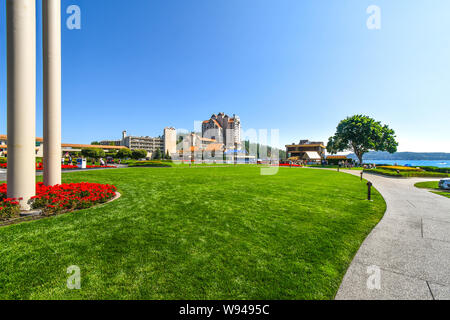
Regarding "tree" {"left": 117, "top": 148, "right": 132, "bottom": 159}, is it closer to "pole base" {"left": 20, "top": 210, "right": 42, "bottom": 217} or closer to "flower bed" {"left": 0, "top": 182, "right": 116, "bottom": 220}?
"flower bed" {"left": 0, "top": 182, "right": 116, "bottom": 220}

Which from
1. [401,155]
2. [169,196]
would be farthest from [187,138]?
[401,155]

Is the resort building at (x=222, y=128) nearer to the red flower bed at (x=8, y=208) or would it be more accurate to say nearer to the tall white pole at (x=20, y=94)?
the tall white pole at (x=20, y=94)

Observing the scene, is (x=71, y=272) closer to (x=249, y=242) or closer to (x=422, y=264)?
(x=249, y=242)

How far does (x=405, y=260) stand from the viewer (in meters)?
3.71

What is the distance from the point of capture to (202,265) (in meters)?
3.38

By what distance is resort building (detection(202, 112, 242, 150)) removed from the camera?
10831cm

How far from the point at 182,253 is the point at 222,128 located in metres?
113

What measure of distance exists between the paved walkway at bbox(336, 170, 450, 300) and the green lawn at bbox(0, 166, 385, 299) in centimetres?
25

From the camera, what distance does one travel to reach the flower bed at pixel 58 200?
5.47 metres

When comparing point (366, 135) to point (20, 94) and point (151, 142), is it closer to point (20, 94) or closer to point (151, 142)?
point (20, 94)

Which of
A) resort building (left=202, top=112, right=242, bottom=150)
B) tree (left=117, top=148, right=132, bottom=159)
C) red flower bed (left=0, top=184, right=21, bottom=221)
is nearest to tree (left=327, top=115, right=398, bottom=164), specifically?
red flower bed (left=0, top=184, right=21, bottom=221)

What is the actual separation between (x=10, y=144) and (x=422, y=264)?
37.7 ft

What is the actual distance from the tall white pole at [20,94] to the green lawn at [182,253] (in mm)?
2180

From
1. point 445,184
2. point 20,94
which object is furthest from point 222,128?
point 20,94
